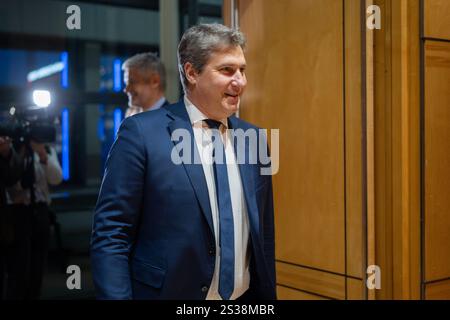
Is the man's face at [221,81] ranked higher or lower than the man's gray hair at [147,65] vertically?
lower

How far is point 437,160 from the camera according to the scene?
2.45 metres

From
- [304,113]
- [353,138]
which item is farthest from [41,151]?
[353,138]

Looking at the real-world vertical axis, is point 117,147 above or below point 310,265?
above

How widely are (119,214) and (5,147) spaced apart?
193cm

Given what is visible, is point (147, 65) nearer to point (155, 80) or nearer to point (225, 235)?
point (155, 80)

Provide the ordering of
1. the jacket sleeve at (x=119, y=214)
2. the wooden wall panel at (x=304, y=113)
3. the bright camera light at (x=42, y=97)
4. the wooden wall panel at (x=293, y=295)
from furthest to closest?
the bright camera light at (x=42, y=97) < the wooden wall panel at (x=293, y=295) < the wooden wall panel at (x=304, y=113) < the jacket sleeve at (x=119, y=214)

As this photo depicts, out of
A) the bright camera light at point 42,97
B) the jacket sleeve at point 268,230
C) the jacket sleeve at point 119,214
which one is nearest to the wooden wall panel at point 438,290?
the jacket sleeve at point 268,230

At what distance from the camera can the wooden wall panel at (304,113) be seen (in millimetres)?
2502

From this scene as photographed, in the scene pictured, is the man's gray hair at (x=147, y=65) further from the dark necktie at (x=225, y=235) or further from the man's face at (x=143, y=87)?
the dark necktie at (x=225, y=235)
